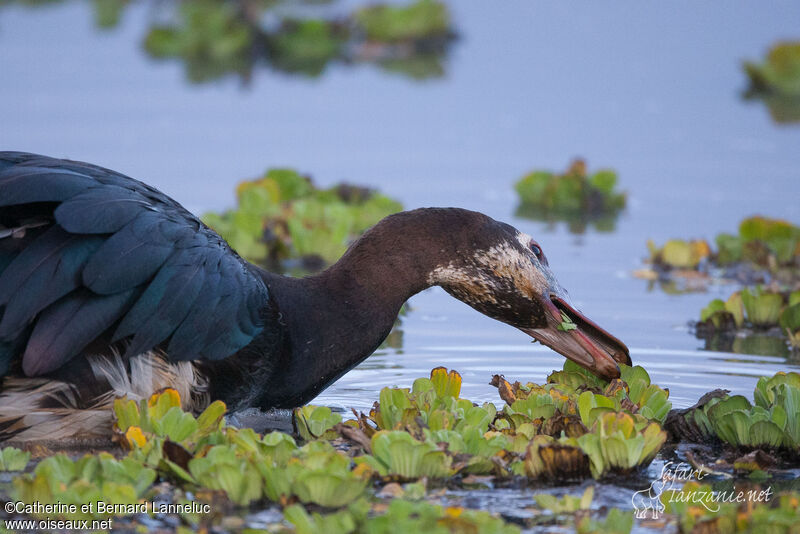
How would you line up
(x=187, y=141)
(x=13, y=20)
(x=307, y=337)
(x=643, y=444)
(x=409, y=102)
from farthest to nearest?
(x=13, y=20)
(x=409, y=102)
(x=187, y=141)
(x=307, y=337)
(x=643, y=444)

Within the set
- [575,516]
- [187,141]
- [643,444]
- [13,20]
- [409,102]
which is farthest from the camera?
[13,20]

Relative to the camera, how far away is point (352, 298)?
5117mm

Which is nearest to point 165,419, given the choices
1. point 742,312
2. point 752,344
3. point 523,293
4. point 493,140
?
point 523,293

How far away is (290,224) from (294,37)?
30.8 ft

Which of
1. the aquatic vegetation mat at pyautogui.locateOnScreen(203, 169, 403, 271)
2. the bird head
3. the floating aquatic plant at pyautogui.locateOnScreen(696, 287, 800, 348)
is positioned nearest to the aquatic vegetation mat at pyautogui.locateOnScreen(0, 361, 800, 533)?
the bird head

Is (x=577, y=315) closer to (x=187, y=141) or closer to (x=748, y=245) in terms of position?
(x=748, y=245)

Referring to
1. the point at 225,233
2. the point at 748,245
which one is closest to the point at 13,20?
the point at 225,233

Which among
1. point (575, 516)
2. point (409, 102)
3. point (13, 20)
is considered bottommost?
point (575, 516)

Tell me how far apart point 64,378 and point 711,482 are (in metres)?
2.37

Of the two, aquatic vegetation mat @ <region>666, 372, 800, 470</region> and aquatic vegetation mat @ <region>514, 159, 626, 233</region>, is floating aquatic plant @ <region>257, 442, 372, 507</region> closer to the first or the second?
aquatic vegetation mat @ <region>666, 372, 800, 470</region>

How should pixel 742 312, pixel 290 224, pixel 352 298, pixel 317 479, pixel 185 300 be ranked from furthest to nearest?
1. pixel 290 224
2. pixel 742 312
3. pixel 352 298
4. pixel 185 300
5. pixel 317 479

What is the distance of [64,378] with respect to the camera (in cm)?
458

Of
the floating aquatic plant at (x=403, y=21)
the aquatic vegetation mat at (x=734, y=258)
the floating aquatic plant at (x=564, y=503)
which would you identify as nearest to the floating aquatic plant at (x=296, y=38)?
the floating aquatic plant at (x=403, y=21)

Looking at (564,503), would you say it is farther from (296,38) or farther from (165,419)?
(296,38)
